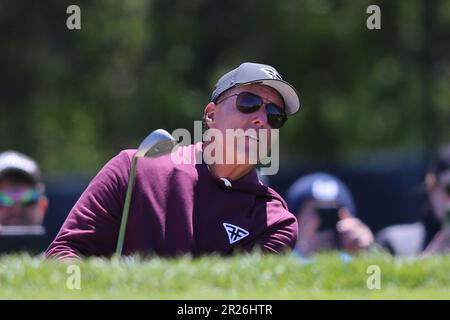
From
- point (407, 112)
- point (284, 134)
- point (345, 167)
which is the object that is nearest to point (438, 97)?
point (407, 112)

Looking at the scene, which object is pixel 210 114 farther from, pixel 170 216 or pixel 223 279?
pixel 223 279

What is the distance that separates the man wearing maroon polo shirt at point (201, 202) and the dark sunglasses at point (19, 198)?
2.74m

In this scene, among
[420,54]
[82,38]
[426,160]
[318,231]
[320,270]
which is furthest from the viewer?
[82,38]

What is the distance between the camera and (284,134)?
20.8m

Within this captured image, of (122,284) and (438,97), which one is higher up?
(438,97)

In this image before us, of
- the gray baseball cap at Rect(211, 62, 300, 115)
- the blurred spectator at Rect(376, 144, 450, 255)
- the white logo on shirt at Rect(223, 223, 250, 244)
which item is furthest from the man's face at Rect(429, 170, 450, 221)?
the white logo on shirt at Rect(223, 223, 250, 244)

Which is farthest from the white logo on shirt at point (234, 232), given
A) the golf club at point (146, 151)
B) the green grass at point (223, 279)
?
the golf club at point (146, 151)

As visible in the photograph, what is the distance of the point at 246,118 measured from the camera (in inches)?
215

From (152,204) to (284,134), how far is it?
1572cm

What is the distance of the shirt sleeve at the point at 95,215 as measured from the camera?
5.13 metres

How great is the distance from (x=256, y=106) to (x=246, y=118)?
9 centimetres

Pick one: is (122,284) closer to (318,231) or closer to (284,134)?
(318,231)

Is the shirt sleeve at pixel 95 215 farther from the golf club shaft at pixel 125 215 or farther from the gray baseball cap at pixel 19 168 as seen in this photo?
the gray baseball cap at pixel 19 168

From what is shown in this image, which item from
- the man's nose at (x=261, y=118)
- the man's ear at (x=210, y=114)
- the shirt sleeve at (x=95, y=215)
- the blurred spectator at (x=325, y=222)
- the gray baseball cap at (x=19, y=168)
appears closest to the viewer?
the shirt sleeve at (x=95, y=215)
